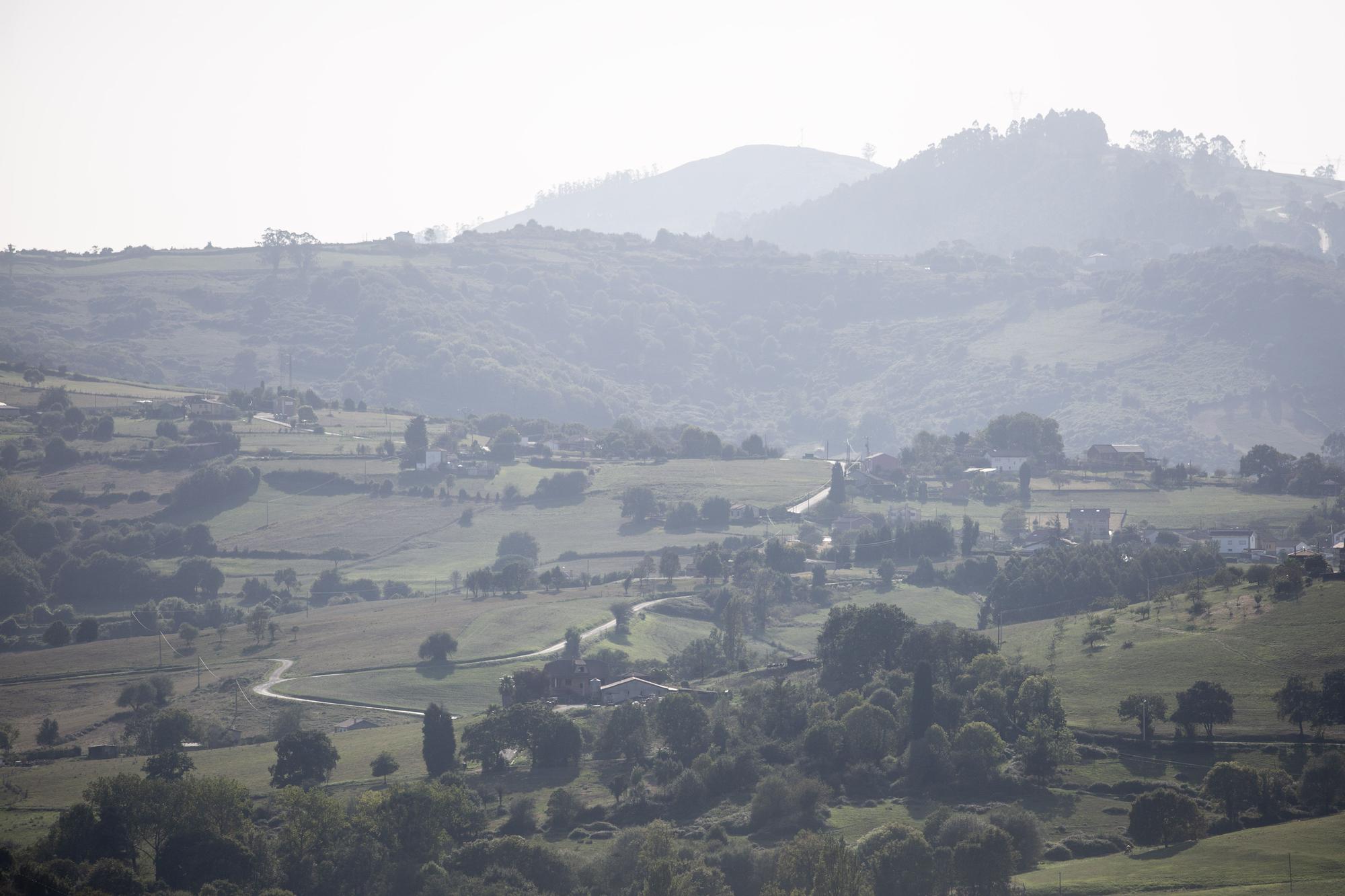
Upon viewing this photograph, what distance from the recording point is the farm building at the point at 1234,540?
302ft

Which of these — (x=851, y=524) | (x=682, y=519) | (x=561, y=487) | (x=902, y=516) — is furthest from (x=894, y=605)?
(x=561, y=487)

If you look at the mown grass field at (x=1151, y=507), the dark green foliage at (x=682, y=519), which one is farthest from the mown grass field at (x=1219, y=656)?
the dark green foliage at (x=682, y=519)

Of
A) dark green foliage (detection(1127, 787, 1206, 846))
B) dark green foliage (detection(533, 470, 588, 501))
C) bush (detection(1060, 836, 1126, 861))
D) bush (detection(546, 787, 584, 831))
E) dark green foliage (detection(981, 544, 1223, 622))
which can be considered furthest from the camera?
dark green foliage (detection(533, 470, 588, 501))

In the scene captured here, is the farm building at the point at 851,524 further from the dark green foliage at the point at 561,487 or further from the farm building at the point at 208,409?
the farm building at the point at 208,409

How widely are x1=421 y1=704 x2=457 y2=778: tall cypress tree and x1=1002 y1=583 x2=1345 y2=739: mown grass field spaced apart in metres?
22.8

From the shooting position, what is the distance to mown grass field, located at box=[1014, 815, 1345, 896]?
3991 centimetres

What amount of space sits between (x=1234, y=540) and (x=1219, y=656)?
3735cm

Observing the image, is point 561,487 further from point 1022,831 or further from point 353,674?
point 1022,831

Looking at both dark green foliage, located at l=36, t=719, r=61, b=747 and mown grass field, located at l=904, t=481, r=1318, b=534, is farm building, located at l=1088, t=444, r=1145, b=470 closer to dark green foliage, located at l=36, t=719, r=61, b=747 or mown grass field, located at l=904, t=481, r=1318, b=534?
mown grass field, located at l=904, t=481, r=1318, b=534

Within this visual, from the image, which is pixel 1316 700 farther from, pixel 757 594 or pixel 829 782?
pixel 757 594

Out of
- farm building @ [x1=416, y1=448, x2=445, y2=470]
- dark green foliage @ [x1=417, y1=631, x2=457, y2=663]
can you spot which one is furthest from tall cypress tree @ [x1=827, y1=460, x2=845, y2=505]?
dark green foliage @ [x1=417, y1=631, x2=457, y2=663]

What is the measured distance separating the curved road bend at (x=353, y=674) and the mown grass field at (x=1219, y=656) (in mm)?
22697

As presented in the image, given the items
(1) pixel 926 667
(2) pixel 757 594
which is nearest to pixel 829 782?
(1) pixel 926 667

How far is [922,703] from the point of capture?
2226 inches
